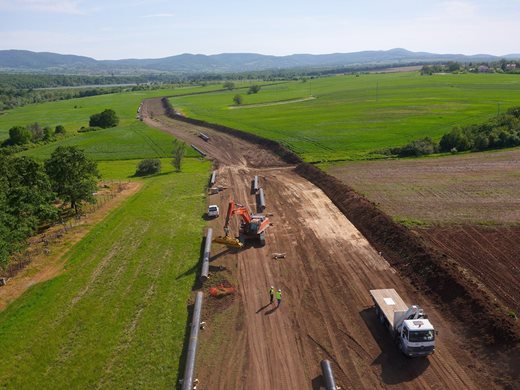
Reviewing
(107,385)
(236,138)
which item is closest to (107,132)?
(236,138)

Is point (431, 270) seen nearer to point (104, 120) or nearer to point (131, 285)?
point (131, 285)

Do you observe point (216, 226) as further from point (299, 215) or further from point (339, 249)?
point (339, 249)

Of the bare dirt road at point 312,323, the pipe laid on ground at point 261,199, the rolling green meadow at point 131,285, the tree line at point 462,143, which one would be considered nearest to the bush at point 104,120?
the rolling green meadow at point 131,285

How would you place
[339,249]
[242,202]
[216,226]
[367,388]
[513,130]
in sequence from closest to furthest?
[367,388] → [339,249] → [216,226] → [242,202] → [513,130]

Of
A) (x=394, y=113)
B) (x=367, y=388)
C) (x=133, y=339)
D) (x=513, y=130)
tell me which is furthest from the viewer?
(x=394, y=113)

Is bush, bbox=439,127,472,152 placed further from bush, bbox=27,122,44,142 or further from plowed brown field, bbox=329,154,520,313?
bush, bbox=27,122,44,142

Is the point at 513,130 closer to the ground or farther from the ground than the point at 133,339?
farther from the ground
